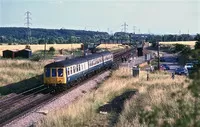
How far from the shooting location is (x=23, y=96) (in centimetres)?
3005

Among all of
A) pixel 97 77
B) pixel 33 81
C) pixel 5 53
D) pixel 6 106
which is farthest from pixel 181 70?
pixel 5 53

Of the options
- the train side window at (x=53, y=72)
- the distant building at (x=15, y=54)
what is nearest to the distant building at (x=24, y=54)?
the distant building at (x=15, y=54)

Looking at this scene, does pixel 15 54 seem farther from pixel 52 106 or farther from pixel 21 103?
pixel 52 106

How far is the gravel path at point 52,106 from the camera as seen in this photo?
67.5ft

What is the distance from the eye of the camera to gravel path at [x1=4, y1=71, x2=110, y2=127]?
67.5 ft

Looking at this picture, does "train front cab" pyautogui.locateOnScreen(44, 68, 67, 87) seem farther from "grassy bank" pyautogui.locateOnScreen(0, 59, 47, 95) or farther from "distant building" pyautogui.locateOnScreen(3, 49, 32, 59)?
"distant building" pyautogui.locateOnScreen(3, 49, 32, 59)

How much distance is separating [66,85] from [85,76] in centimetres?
843

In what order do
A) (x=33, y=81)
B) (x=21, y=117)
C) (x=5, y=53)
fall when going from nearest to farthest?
(x=21, y=117)
(x=33, y=81)
(x=5, y=53)

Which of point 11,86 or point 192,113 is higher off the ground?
point 192,113

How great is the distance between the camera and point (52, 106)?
2586cm

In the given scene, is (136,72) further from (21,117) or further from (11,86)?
(21,117)

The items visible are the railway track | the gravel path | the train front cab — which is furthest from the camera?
the train front cab

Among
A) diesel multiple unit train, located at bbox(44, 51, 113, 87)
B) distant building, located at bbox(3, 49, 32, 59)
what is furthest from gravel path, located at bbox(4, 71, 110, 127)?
distant building, located at bbox(3, 49, 32, 59)

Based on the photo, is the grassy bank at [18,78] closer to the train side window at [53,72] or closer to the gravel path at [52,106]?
the train side window at [53,72]
